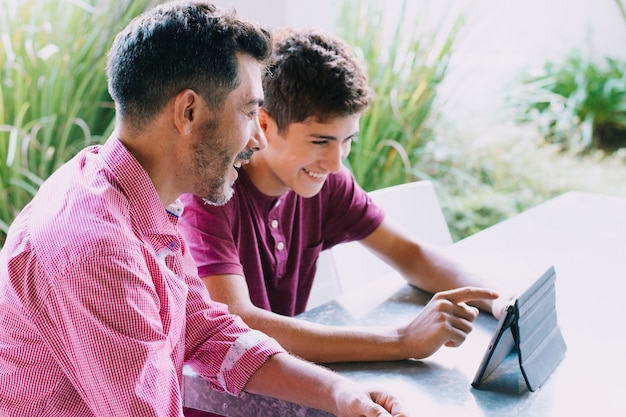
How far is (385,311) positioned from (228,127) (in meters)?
0.61

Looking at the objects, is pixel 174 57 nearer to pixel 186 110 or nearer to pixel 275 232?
pixel 186 110

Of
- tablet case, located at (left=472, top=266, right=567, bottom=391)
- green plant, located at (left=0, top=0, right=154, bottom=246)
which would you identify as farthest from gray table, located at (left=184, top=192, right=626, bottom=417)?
green plant, located at (left=0, top=0, right=154, bottom=246)

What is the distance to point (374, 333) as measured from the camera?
4.93ft

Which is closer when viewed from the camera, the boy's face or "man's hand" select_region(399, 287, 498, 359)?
"man's hand" select_region(399, 287, 498, 359)

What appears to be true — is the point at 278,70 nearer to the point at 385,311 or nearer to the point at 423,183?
the point at 385,311

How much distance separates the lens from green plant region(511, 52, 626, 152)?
17.3 ft

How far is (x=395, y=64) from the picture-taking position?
11.9 ft

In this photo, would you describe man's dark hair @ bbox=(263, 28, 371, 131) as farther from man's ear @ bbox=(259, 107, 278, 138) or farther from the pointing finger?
the pointing finger

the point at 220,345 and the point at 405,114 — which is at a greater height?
the point at 220,345

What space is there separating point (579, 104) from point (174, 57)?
4541mm

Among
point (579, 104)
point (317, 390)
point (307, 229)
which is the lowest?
point (579, 104)

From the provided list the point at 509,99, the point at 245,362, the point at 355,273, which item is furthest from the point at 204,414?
the point at 509,99

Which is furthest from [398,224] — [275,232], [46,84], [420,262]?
[46,84]

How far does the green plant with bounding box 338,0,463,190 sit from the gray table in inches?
48.3
